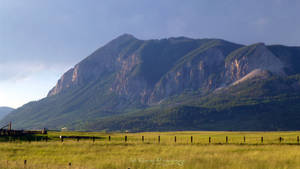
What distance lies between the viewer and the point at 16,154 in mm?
44188

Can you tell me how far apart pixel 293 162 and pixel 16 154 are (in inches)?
1247

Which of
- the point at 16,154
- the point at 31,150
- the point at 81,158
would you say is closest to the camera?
the point at 81,158

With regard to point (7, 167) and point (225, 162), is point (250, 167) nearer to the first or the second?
point (225, 162)

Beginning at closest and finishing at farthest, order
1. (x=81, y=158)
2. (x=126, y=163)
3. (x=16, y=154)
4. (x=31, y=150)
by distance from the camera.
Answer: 1. (x=126, y=163)
2. (x=81, y=158)
3. (x=16, y=154)
4. (x=31, y=150)

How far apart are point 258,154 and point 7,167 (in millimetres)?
26563

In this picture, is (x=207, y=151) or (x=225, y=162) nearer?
(x=225, y=162)

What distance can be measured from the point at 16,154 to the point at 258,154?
28851 millimetres

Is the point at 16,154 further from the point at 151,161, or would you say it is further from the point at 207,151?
the point at 207,151

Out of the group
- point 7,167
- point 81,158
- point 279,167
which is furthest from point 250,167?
point 7,167

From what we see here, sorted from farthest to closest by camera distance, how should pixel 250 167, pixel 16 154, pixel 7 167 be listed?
pixel 16 154 → pixel 250 167 → pixel 7 167

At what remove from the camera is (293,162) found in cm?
3516

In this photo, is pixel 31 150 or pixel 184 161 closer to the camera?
pixel 184 161

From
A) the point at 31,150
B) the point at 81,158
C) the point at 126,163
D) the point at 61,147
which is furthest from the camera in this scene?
the point at 61,147

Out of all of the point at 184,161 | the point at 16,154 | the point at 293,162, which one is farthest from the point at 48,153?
the point at 293,162
